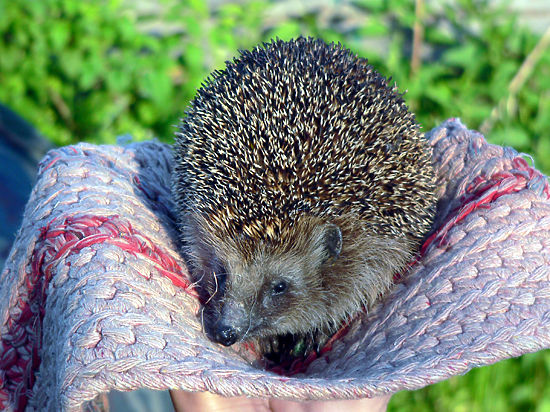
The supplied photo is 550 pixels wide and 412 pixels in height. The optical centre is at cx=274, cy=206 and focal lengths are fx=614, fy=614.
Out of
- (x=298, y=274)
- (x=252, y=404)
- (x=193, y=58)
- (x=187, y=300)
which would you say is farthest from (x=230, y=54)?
(x=252, y=404)

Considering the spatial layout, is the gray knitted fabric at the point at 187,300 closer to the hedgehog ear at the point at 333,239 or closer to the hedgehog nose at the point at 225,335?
the hedgehog nose at the point at 225,335

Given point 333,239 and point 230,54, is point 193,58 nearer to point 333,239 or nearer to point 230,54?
point 230,54

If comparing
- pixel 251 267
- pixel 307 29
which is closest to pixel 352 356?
pixel 251 267

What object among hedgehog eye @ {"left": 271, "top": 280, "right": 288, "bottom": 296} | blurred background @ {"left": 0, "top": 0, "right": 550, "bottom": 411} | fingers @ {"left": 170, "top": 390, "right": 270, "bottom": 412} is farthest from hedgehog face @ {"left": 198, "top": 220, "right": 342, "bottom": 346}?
blurred background @ {"left": 0, "top": 0, "right": 550, "bottom": 411}

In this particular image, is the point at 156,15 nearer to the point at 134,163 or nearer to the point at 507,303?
the point at 134,163

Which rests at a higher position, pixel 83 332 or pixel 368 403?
pixel 83 332

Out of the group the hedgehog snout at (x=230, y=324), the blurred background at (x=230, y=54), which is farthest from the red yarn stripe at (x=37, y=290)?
the blurred background at (x=230, y=54)

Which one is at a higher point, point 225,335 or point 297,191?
point 297,191

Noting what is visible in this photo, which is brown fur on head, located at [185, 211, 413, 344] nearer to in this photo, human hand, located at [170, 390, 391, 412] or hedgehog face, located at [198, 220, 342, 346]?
hedgehog face, located at [198, 220, 342, 346]
